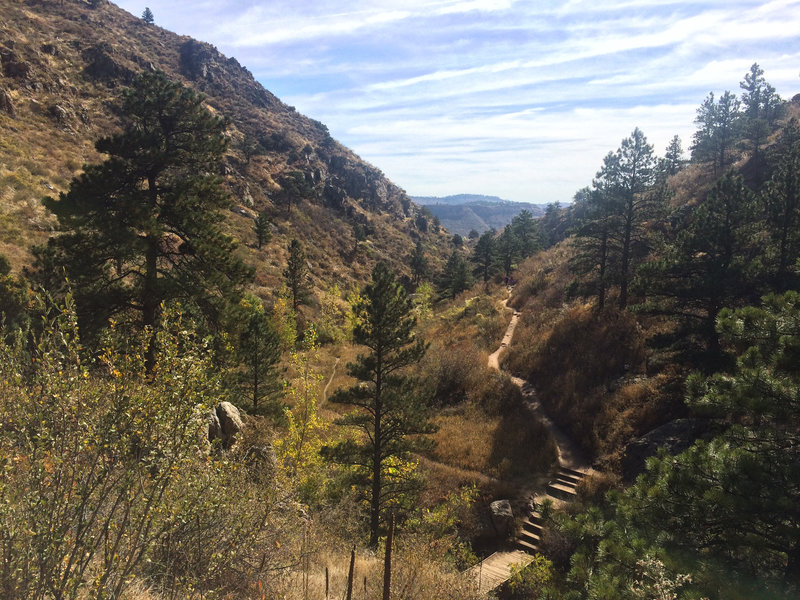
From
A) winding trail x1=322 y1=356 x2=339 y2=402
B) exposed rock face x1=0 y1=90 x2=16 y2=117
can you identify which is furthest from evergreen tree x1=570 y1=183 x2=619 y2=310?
exposed rock face x1=0 y1=90 x2=16 y2=117

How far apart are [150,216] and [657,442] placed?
19012mm

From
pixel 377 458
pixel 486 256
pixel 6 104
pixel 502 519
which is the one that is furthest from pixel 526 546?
pixel 6 104

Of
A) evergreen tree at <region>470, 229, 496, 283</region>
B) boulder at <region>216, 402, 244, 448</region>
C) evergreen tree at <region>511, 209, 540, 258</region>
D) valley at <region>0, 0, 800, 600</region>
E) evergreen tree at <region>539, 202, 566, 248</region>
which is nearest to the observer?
valley at <region>0, 0, 800, 600</region>

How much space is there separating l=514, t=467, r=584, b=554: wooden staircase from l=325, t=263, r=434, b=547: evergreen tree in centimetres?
552

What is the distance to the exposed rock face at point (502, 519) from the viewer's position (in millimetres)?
16078

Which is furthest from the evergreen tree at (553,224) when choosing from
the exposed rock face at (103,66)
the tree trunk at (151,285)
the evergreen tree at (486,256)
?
the exposed rock face at (103,66)

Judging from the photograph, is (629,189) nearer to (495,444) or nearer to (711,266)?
(711,266)

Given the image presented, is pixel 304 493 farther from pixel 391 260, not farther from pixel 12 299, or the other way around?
pixel 391 260

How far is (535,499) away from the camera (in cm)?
1688

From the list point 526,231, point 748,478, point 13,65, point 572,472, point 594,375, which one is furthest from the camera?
point 526,231

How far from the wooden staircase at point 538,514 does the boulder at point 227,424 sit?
1136cm

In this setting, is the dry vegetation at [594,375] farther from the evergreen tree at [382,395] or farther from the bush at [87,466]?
the bush at [87,466]

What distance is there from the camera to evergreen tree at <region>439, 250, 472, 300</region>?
58.1 metres

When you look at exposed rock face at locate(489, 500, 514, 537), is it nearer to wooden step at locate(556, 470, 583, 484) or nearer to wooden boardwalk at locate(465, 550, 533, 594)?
wooden boardwalk at locate(465, 550, 533, 594)
